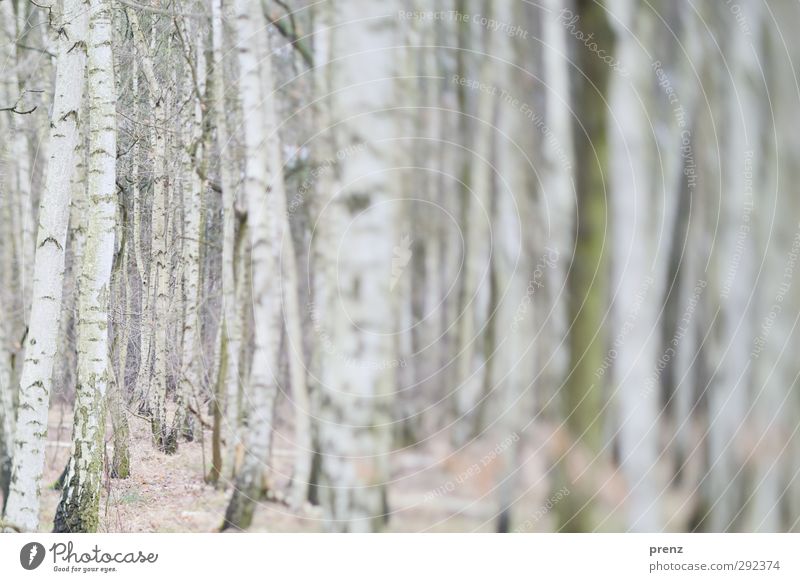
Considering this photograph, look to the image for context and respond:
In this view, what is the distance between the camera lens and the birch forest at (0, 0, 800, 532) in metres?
1.80

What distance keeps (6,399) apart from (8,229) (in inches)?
16.3

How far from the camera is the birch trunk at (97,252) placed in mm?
1799

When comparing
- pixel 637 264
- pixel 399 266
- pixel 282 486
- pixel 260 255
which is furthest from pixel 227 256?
pixel 637 264

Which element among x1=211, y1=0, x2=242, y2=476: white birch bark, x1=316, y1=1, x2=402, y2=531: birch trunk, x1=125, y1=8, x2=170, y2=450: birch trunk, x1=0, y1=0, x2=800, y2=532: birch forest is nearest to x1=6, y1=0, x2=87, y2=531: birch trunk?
x1=0, y1=0, x2=800, y2=532: birch forest

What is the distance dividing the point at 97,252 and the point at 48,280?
0.14m

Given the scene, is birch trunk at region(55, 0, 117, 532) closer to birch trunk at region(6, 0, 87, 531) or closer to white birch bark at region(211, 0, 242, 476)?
birch trunk at region(6, 0, 87, 531)

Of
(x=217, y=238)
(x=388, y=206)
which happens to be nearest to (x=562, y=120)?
(x=388, y=206)

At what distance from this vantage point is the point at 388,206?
6.11 feet

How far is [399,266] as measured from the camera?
6.13 ft
